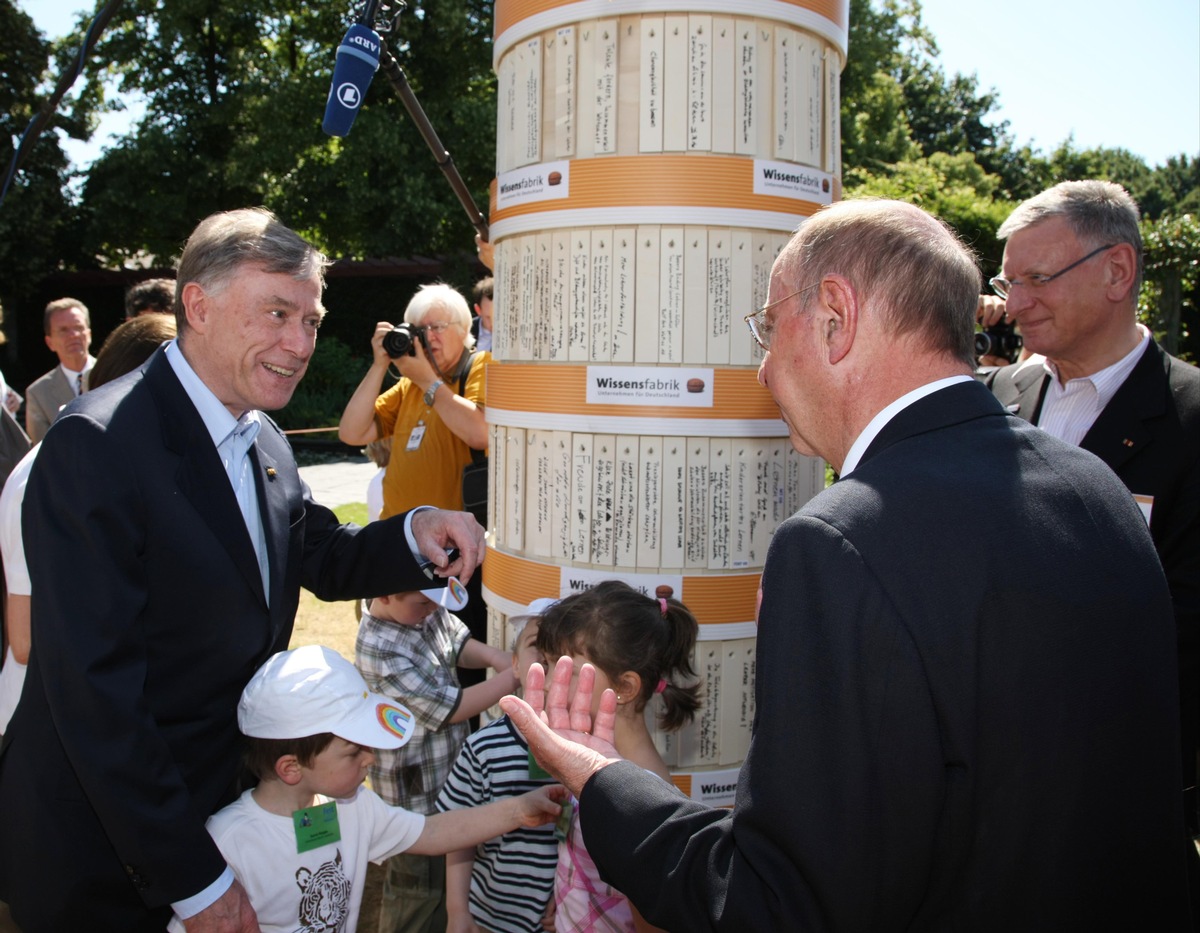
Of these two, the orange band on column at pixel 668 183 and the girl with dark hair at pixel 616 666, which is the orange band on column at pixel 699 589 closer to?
the girl with dark hair at pixel 616 666

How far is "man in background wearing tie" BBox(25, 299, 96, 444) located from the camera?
22.5 ft

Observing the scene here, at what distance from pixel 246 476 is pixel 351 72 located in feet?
5.40

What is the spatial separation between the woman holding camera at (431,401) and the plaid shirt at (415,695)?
954 mm

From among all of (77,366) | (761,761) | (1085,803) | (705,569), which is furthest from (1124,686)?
(77,366)

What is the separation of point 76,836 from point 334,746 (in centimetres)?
55

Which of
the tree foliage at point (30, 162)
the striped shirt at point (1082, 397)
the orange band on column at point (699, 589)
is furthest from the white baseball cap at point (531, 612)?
the tree foliage at point (30, 162)

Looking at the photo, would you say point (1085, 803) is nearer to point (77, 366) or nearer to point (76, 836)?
point (76, 836)

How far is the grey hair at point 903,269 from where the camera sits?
1527 millimetres

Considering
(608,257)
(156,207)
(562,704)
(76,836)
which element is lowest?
(76,836)

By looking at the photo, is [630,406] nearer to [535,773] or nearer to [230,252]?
[535,773]

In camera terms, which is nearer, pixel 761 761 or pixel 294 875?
pixel 761 761

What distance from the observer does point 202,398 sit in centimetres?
224

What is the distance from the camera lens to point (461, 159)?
1936 centimetres

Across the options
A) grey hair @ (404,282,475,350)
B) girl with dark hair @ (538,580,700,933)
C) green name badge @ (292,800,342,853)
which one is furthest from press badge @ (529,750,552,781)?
grey hair @ (404,282,475,350)
